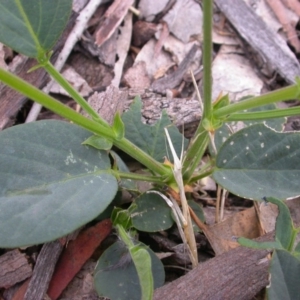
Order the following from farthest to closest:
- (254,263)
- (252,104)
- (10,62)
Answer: (10,62), (254,263), (252,104)

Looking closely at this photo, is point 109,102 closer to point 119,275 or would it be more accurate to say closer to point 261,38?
point 119,275

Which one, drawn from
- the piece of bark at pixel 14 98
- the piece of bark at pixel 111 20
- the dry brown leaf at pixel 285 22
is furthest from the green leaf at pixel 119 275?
the dry brown leaf at pixel 285 22

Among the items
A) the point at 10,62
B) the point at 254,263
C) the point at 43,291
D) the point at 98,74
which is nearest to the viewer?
the point at 254,263

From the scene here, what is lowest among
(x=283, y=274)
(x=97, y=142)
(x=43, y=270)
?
(x=43, y=270)

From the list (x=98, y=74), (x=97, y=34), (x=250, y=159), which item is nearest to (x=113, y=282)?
(x=250, y=159)

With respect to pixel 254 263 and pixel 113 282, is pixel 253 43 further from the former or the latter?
pixel 113 282

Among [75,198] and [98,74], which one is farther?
[98,74]

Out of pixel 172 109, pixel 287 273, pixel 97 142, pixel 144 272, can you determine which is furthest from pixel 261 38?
pixel 144 272

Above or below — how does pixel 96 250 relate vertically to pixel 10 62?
below
